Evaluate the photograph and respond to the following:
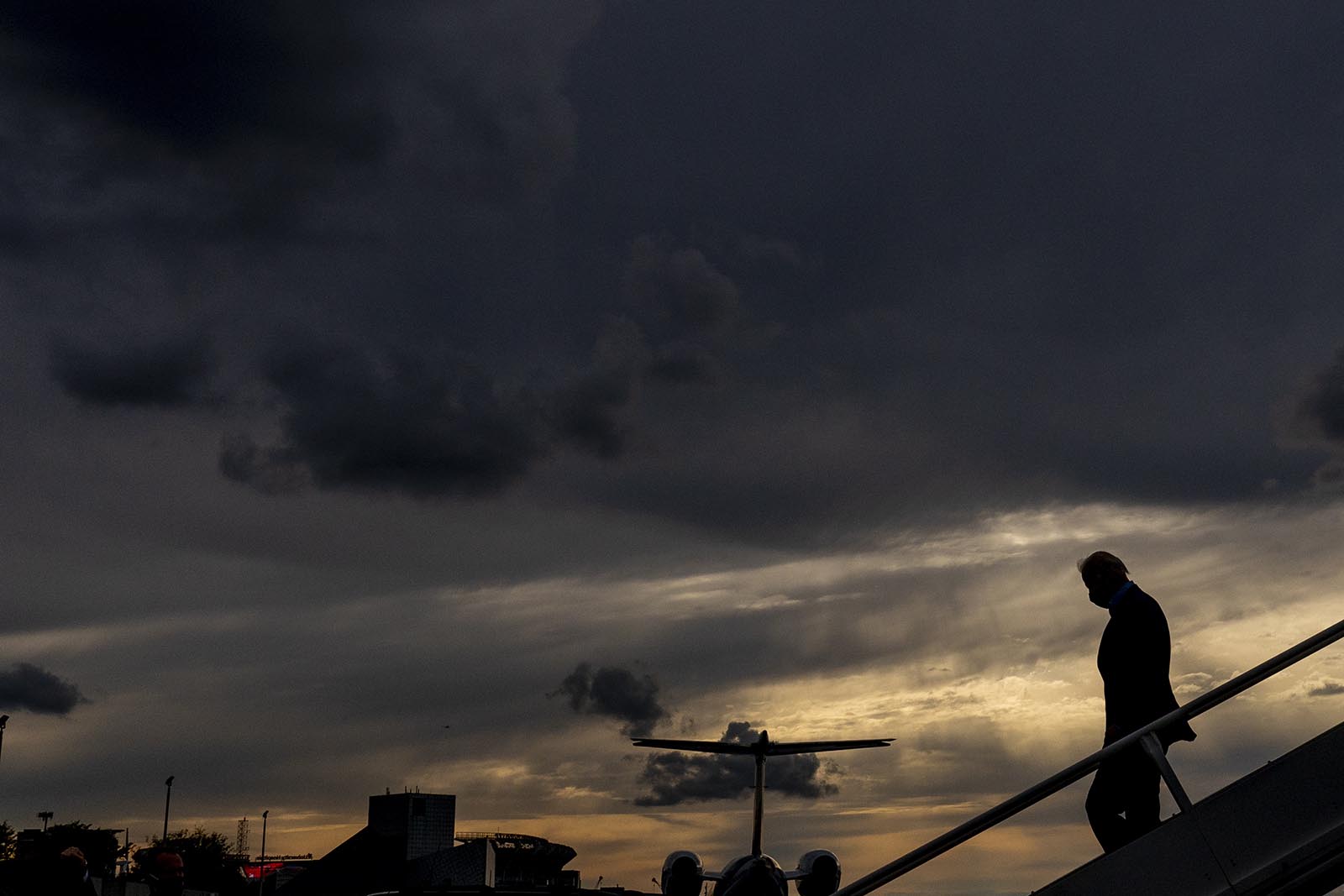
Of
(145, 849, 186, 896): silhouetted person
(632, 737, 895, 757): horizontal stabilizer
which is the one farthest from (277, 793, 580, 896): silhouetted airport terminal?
(145, 849, 186, 896): silhouetted person

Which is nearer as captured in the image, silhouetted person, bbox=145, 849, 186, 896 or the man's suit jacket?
the man's suit jacket

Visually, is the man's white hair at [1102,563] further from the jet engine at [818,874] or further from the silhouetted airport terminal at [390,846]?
the silhouetted airport terminal at [390,846]

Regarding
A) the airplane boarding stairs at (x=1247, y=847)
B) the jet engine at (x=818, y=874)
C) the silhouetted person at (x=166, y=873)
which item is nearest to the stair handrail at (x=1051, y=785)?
the airplane boarding stairs at (x=1247, y=847)

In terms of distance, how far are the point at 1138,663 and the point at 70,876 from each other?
8.58m

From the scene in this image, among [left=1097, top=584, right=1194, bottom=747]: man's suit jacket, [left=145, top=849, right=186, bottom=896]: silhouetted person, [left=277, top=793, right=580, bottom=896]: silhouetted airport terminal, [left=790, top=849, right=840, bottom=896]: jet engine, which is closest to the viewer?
[left=1097, top=584, right=1194, bottom=747]: man's suit jacket

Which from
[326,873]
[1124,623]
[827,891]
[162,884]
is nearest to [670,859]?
[827,891]

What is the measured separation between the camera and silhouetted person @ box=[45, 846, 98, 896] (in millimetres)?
9664

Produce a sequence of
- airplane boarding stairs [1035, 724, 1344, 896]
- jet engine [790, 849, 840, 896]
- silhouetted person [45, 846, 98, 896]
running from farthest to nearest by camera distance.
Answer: jet engine [790, 849, 840, 896] → silhouetted person [45, 846, 98, 896] → airplane boarding stairs [1035, 724, 1344, 896]

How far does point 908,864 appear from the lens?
693 centimetres

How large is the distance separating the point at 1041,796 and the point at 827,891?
2739 cm

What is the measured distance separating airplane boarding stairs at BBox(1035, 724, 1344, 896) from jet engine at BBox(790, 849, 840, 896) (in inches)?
1024

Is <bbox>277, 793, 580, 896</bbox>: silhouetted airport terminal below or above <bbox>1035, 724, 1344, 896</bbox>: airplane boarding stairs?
above

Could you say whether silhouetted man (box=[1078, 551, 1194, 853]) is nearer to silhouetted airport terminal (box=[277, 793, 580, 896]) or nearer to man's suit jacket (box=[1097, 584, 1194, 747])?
man's suit jacket (box=[1097, 584, 1194, 747])

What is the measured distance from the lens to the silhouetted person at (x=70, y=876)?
9.66 metres
